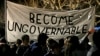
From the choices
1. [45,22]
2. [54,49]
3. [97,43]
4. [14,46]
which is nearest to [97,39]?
[97,43]

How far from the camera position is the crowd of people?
7.20m

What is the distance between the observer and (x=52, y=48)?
25.7 ft

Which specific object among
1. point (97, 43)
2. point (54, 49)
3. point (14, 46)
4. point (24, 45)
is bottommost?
point (14, 46)

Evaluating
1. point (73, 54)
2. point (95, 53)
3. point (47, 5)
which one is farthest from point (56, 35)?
point (47, 5)

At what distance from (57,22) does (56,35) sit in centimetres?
28

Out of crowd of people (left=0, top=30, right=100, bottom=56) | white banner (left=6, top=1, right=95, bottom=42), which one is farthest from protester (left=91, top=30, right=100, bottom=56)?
white banner (left=6, top=1, right=95, bottom=42)

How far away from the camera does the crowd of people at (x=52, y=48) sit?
284 inches

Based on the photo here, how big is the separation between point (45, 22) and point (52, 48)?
2.33 m

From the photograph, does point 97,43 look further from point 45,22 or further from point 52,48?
point 45,22

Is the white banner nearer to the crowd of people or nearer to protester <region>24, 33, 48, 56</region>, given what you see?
the crowd of people

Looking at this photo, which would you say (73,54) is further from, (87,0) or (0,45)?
(87,0)

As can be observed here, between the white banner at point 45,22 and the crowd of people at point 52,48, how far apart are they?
286mm

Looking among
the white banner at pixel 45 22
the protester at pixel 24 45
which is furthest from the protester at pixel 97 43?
the white banner at pixel 45 22

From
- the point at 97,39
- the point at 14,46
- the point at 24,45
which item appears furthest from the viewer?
the point at 14,46
